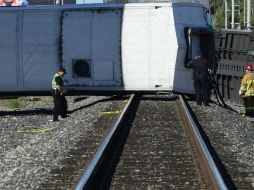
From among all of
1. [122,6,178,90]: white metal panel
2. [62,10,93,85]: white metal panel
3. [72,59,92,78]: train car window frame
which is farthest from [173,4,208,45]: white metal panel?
[72,59,92,78]: train car window frame

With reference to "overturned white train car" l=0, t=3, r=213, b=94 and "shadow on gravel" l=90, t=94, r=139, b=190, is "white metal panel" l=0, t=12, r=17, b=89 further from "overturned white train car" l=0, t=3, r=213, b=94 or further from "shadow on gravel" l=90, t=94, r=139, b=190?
"shadow on gravel" l=90, t=94, r=139, b=190

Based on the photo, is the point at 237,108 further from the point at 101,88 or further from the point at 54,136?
the point at 54,136

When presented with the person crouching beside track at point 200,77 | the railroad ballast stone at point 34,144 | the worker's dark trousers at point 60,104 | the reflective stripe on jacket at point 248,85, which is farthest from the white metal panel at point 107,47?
the reflective stripe on jacket at point 248,85

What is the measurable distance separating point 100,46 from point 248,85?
18.2ft

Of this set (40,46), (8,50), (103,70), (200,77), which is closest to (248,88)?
(200,77)

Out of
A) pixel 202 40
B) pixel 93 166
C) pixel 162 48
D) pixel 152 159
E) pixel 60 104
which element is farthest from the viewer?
pixel 202 40

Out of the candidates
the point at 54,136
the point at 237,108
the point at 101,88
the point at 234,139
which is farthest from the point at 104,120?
the point at 237,108

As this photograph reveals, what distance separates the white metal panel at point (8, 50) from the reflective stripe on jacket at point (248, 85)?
787 centimetres

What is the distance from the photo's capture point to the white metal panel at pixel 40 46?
21.2 m

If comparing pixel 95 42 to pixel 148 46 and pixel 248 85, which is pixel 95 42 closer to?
pixel 148 46

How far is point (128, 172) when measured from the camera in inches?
355

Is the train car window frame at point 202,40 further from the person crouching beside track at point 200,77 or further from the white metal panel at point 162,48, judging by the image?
the person crouching beside track at point 200,77

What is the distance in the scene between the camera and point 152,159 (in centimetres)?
998

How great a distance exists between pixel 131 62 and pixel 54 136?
819 cm
